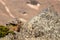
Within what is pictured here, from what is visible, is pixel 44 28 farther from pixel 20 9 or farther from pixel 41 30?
pixel 20 9

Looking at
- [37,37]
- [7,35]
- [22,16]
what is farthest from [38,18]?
[22,16]

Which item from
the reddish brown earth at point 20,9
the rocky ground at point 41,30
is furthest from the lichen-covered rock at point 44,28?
the reddish brown earth at point 20,9

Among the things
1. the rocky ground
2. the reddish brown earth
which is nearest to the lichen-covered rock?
the rocky ground

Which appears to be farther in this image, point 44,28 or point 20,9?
point 20,9

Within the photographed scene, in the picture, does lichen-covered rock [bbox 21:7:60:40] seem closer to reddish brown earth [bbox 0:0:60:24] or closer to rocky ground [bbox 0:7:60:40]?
rocky ground [bbox 0:7:60:40]

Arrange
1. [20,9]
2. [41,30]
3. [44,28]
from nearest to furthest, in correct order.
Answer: [41,30], [44,28], [20,9]

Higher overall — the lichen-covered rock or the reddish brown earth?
the reddish brown earth

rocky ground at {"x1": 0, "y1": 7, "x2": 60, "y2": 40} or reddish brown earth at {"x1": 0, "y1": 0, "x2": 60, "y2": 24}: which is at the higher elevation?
reddish brown earth at {"x1": 0, "y1": 0, "x2": 60, "y2": 24}

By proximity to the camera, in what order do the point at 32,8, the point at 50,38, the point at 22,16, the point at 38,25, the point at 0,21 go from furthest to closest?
the point at 32,8 → the point at 22,16 → the point at 0,21 → the point at 38,25 → the point at 50,38

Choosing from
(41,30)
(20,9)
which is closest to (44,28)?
(41,30)

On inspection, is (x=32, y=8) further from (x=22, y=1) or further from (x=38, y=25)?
(x=38, y=25)

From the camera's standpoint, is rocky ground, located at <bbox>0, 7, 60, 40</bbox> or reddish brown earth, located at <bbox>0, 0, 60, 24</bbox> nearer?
rocky ground, located at <bbox>0, 7, 60, 40</bbox>
